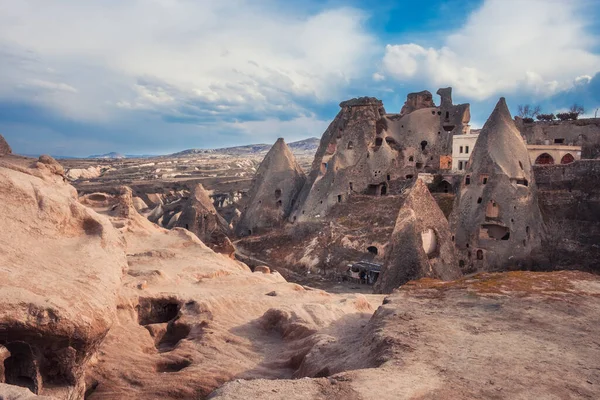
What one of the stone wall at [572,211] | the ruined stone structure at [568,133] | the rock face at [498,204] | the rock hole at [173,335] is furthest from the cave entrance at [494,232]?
the rock hole at [173,335]

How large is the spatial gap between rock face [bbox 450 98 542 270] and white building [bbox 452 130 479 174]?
5.05m

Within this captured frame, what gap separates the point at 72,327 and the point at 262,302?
5.83 metres

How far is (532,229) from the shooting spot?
1061 inches

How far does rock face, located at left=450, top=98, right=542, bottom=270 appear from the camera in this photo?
2661cm

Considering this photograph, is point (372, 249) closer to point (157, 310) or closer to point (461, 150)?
Result: point (461, 150)

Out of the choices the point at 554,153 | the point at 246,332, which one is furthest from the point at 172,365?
the point at 554,153

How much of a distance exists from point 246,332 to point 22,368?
457 cm

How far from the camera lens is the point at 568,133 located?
121 feet

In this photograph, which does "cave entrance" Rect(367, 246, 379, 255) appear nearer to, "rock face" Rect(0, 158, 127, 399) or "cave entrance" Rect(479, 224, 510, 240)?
"cave entrance" Rect(479, 224, 510, 240)

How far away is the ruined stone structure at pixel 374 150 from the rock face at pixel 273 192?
137 centimetres

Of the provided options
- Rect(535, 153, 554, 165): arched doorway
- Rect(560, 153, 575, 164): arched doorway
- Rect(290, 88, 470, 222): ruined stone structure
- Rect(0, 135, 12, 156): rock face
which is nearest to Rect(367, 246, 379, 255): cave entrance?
Rect(290, 88, 470, 222): ruined stone structure

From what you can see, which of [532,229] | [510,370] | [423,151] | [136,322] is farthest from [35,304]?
[423,151]

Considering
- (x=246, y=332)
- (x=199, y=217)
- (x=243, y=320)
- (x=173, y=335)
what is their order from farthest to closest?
(x=199, y=217), (x=243, y=320), (x=173, y=335), (x=246, y=332)

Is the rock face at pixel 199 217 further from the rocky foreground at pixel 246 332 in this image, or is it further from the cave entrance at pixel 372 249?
the rocky foreground at pixel 246 332
